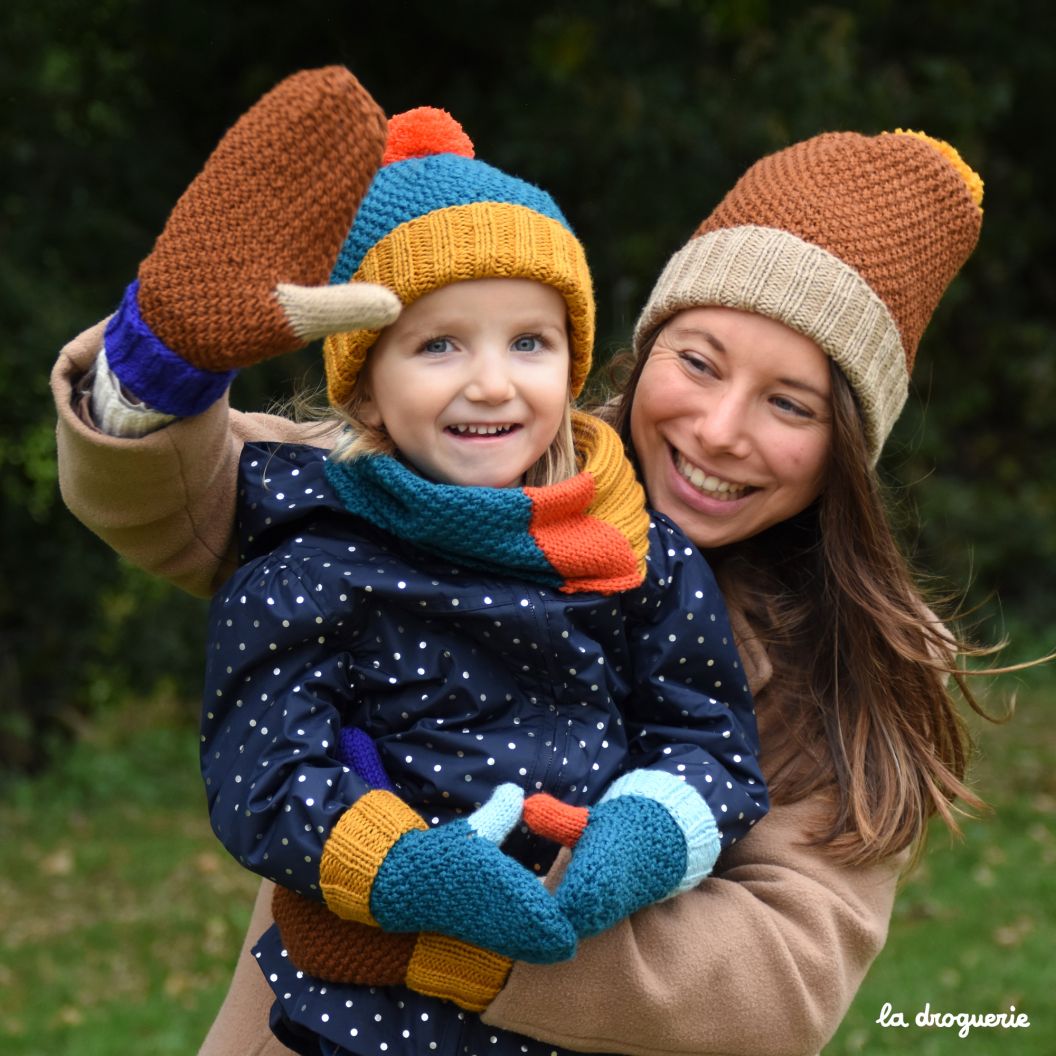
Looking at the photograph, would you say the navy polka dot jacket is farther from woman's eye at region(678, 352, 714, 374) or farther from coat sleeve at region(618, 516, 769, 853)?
woman's eye at region(678, 352, 714, 374)

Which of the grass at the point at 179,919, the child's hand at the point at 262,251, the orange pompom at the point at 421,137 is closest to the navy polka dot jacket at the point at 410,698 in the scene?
the child's hand at the point at 262,251

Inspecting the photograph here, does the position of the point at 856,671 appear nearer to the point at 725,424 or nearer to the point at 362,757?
the point at 725,424

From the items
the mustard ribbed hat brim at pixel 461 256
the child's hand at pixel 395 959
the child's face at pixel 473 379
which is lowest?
the child's hand at pixel 395 959

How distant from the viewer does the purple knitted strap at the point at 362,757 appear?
7.36ft

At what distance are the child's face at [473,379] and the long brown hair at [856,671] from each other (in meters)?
0.61

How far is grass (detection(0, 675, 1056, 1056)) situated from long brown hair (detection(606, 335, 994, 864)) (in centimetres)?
187


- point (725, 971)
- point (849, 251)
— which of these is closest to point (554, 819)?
point (725, 971)

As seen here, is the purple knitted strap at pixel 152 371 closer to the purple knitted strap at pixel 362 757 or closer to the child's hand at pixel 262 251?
the child's hand at pixel 262 251

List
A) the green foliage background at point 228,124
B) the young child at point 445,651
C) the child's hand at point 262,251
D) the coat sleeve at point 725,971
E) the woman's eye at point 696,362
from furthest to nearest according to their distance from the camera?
the green foliage background at point 228,124, the woman's eye at point 696,362, the coat sleeve at point 725,971, the young child at point 445,651, the child's hand at point 262,251

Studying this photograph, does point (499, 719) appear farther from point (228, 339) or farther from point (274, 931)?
point (228, 339)

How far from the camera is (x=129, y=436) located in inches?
84.0

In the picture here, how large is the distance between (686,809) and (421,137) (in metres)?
1.09

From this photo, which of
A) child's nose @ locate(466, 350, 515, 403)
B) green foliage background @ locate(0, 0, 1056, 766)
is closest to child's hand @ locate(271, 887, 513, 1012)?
child's nose @ locate(466, 350, 515, 403)

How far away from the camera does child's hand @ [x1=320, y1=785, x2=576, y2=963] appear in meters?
2.07
